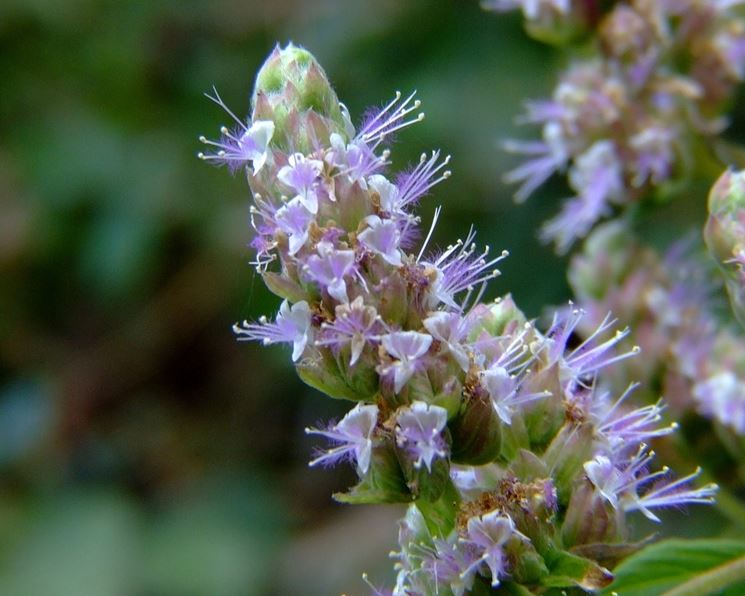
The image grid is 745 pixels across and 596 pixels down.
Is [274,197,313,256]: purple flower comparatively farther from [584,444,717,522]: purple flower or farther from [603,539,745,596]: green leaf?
[603,539,745,596]: green leaf

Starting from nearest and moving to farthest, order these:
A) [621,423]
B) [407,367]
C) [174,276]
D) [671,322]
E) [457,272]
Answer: [407,367] < [457,272] < [621,423] < [671,322] < [174,276]

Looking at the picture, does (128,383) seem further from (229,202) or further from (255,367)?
(229,202)

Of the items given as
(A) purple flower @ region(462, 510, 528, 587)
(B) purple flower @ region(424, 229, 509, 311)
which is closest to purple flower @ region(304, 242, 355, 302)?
(B) purple flower @ region(424, 229, 509, 311)

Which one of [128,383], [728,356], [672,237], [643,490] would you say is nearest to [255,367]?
[128,383]

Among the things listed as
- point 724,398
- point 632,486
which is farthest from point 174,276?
point 632,486

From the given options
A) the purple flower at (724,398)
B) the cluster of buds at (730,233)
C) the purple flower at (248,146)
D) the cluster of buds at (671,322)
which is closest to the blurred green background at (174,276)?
the cluster of buds at (671,322)

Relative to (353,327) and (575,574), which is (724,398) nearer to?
(575,574)
